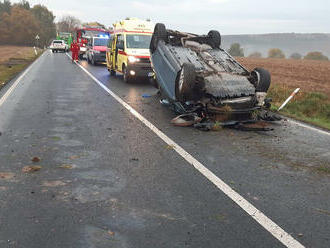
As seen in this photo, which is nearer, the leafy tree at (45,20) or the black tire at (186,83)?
the black tire at (186,83)

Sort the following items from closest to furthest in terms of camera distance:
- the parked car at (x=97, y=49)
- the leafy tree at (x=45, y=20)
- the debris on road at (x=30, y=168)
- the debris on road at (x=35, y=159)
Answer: the debris on road at (x=30, y=168) → the debris on road at (x=35, y=159) → the parked car at (x=97, y=49) → the leafy tree at (x=45, y=20)

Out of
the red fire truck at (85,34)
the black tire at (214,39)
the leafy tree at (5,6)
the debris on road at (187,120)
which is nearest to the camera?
the debris on road at (187,120)

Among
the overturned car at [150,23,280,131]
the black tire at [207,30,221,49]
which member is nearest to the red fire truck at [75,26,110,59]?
the black tire at [207,30,221,49]

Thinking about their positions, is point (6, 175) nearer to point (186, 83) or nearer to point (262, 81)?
point (186, 83)

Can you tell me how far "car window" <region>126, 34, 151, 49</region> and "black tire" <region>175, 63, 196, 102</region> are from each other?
8.12 meters

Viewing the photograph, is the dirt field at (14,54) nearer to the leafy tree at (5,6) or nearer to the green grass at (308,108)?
the green grass at (308,108)

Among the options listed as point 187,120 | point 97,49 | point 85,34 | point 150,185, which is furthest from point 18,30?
point 150,185

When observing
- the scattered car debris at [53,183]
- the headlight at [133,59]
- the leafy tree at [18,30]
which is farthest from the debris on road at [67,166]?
the leafy tree at [18,30]

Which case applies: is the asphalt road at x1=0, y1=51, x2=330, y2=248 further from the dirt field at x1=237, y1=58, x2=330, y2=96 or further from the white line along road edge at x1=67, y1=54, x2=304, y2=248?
the dirt field at x1=237, y1=58, x2=330, y2=96

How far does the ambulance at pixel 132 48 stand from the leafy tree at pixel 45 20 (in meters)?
105

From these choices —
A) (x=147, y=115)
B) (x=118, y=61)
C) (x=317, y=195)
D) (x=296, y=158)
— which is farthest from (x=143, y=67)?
(x=317, y=195)

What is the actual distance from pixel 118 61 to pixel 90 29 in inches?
780

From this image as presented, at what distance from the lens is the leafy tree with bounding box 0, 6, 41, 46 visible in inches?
4099

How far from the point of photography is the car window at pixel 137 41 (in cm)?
1634
